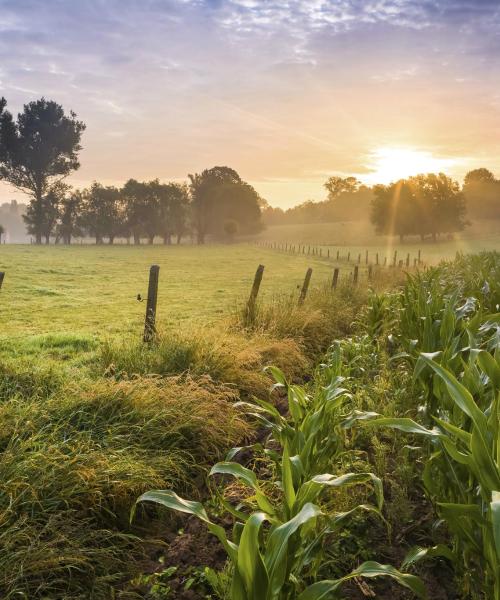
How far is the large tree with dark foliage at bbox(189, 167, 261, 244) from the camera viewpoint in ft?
239

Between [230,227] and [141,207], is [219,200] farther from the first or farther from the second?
[141,207]

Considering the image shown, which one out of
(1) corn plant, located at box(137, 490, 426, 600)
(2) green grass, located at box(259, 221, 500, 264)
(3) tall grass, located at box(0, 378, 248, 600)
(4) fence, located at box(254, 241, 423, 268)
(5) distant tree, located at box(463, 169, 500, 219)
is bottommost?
(3) tall grass, located at box(0, 378, 248, 600)

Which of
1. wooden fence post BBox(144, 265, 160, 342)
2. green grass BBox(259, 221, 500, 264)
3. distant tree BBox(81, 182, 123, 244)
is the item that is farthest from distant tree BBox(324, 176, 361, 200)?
wooden fence post BBox(144, 265, 160, 342)

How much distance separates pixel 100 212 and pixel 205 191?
1623 cm

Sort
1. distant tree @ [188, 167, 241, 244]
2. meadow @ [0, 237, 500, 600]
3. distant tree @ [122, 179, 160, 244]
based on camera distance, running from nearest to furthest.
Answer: meadow @ [0, 237, 500, 600]
distant tree @ [122, 179, 160, 244]
distant tree @ [188, 167, 241, 244]

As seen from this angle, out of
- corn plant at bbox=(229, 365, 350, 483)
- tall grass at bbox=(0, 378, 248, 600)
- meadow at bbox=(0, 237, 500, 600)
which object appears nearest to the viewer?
meadow at bbox=(0, 237, 500, 600)

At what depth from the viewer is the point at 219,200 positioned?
7425 centimetres

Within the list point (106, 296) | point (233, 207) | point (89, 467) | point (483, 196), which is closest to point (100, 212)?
point (233, 207)

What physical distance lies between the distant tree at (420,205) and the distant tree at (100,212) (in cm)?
3690

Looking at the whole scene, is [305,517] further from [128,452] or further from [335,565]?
[128,452]

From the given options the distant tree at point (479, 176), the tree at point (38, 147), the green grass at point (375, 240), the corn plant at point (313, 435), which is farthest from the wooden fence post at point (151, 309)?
the distant tree at point (479, 176)

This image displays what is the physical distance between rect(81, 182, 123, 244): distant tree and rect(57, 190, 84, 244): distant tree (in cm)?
72

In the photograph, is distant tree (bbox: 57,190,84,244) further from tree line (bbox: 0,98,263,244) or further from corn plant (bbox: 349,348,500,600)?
corn plant (bbox: 349,348,500,600)

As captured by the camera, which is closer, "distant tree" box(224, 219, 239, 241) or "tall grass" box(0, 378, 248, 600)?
"tall grass" box(0, 378, 248, 600)
